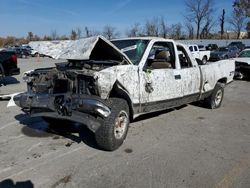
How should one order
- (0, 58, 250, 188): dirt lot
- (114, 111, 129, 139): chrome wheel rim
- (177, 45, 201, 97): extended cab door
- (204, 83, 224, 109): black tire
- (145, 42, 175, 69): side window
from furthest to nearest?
(204, 83, 224, 109): black tire, (177, 45, 201, 97): extended cab door, (145, 42, 175, 69): side window, (114, 111, 129, 139): chrome wheel rim, (0, 58, 250, 188): dirt lot

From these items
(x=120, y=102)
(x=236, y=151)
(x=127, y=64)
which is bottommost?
(x=236, y=151)

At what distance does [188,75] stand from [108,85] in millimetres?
2610

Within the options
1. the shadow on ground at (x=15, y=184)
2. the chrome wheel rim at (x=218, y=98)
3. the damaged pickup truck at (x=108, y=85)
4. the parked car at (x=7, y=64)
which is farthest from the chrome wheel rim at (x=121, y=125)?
the parked car at (x=7, y=64)

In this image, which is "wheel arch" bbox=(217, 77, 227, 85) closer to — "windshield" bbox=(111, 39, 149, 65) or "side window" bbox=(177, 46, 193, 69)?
"side window" bbox=(177, 46, 193, 69)

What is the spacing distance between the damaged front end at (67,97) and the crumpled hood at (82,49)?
0.27m

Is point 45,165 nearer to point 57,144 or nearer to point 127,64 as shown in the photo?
point 57,144

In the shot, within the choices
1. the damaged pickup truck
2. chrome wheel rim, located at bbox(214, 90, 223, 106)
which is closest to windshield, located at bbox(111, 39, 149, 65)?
the damaged pickup truck

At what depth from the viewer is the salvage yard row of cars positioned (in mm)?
4445

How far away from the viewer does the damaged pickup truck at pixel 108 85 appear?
14.6ft

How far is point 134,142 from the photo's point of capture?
202 inches

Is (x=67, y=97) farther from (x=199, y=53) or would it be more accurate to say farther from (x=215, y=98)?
(x=199, y=53)

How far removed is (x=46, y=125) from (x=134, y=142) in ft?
6.95

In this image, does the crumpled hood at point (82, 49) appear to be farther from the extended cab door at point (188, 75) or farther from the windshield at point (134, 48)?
the extended cab door at point (188, 75)

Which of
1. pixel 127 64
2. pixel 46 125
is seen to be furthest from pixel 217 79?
pixel 46 125
